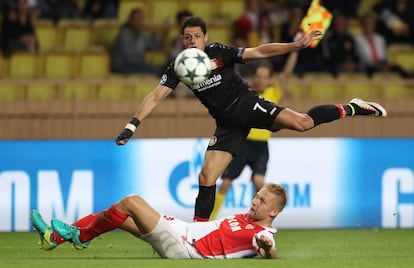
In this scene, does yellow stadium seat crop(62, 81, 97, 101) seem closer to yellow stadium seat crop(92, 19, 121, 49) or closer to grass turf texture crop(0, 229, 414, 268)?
yellow stadium seat crop(92, 19, 121, 49)

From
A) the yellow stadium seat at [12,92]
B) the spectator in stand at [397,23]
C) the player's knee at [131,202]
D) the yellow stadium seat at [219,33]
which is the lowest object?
the yellow stadium seat at [12,92]

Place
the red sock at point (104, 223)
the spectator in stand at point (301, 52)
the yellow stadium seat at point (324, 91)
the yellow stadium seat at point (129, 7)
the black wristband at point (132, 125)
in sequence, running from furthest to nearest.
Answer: the yellow stadium seat at point (129, 7), the spectator in stand at point (301, 52), the yellow stadium seat at point (324, 91), the black wristband at point (132, 125), the red sock at point (104, 223)

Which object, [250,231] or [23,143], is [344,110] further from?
[23,143]

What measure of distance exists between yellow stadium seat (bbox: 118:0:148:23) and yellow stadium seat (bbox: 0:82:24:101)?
2.85 m

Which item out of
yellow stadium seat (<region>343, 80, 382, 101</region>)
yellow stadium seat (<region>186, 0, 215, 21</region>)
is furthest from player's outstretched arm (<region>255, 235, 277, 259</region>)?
yellow stadium seat (<region>186, 0, 215, 21</region>)

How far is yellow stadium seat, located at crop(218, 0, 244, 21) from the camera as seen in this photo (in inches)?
763

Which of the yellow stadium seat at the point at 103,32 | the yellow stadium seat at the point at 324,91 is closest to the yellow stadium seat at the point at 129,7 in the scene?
the yellow stadium seat at the point at 103,32

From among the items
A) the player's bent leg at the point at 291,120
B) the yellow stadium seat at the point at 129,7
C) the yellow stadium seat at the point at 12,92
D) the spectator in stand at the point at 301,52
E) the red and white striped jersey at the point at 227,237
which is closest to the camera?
the red and white striped jersey at the point at 227,237

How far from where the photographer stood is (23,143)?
15.3 meters

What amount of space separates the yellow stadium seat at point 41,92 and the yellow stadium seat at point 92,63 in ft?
4.16

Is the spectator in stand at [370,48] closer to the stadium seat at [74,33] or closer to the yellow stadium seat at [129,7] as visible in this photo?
the yellow stadium seat at [129,7]

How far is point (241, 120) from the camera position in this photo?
11461 millimetres

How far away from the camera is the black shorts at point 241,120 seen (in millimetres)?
11344

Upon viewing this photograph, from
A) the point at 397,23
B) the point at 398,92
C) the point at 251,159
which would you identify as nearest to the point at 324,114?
the point at 251,159
